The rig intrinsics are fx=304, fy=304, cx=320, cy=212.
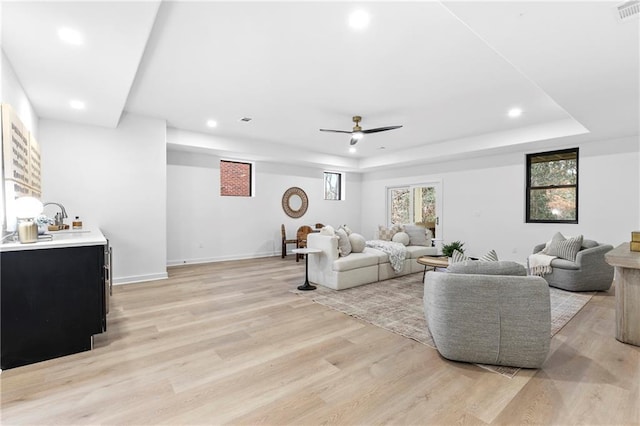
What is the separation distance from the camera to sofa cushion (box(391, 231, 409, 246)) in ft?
19.4

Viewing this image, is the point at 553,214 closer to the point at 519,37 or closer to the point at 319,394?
the point at 519,37

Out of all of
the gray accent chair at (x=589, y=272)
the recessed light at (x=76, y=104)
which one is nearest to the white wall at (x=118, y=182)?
the recessed light at (x=76, y=104)

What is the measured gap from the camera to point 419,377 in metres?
2.19

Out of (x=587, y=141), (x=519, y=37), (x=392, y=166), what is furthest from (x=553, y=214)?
(x=519, y=37)

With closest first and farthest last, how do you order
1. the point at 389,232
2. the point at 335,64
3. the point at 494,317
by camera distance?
the point at 494,317, the point at 335,64, the point at 389,232

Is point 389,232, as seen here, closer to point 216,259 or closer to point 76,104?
point 216,259

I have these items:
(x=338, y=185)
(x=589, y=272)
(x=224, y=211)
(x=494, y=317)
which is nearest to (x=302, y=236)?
(x=224, y=211)

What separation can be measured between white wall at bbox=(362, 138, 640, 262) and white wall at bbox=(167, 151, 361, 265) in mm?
2686

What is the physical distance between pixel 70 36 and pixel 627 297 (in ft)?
17.2

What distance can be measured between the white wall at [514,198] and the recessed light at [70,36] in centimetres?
731

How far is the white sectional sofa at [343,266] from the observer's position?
4.54 metres

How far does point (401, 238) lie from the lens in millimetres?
5938

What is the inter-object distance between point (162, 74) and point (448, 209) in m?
6.73

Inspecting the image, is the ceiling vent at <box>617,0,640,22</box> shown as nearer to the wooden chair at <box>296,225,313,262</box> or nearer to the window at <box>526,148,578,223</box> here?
the window at <box>526,148,578,223</box>
